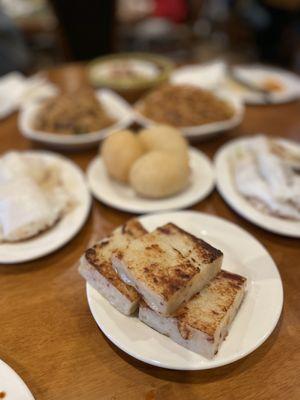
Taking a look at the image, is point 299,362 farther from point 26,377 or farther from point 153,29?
point 153,29

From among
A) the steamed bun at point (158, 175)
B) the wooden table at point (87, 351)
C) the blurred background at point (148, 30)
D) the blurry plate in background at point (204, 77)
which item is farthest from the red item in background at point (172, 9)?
the wooden table at point (87, 351)

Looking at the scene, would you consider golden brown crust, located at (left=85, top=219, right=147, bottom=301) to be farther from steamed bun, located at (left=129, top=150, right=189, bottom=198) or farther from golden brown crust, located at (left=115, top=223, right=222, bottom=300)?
steamed bun, located at (left=129, top=150, right=189, bottom=198)

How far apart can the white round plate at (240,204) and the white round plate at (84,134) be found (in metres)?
0.42

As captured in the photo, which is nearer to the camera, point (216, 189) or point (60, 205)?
point (60, 205)

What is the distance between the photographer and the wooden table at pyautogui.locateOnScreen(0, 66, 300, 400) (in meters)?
0.67

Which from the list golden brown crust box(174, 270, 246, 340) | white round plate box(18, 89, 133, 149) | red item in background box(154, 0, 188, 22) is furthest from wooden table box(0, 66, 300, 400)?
red item in background box(154, 0, 188, 22)

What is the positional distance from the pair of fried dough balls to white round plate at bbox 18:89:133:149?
0.20 meters

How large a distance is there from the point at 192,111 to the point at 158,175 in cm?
46

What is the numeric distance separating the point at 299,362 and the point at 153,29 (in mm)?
3834

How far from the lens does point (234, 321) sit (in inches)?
28.7

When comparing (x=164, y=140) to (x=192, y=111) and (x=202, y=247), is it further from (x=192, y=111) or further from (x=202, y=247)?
(x=202, y=247)

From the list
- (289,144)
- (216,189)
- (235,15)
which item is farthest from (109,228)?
(235,15)

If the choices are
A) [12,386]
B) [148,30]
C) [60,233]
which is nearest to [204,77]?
[60,233]

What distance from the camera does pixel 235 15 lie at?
407 centimetres
